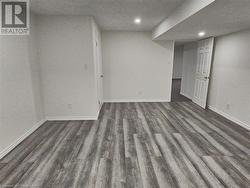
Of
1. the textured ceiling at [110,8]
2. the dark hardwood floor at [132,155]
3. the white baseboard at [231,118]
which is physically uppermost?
the textured ceiling at [110,8]

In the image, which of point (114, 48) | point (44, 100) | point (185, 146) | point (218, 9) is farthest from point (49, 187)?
point (114, 48)

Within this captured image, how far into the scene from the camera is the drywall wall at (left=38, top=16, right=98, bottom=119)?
3.21m

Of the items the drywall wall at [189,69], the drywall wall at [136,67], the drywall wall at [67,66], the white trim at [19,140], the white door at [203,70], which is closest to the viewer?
the white trim at [19,140]

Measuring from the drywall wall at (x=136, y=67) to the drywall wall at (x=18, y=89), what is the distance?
2.30 meters

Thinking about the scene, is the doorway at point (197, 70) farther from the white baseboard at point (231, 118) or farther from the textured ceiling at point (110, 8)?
the textured ceiling at point (110, 8)

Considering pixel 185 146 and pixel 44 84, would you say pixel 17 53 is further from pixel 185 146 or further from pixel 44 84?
pixel 185 146

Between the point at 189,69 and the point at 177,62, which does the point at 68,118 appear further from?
the point at 177,62

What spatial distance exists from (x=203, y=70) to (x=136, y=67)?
85.6 inches

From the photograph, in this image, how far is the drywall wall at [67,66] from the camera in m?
3.21

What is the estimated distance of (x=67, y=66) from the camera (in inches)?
134

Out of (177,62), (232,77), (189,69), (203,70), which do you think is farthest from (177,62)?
(232,77)

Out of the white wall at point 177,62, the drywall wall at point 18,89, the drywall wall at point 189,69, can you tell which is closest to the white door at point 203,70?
the drywall wall at point 189,69

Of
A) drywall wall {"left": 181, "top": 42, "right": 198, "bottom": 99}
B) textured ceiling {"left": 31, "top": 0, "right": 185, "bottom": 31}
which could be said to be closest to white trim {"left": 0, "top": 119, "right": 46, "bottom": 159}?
textured ceiling {"left": 31, "top": 0, "right": 185, "bottom": 31}

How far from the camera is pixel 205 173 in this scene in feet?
6.27
